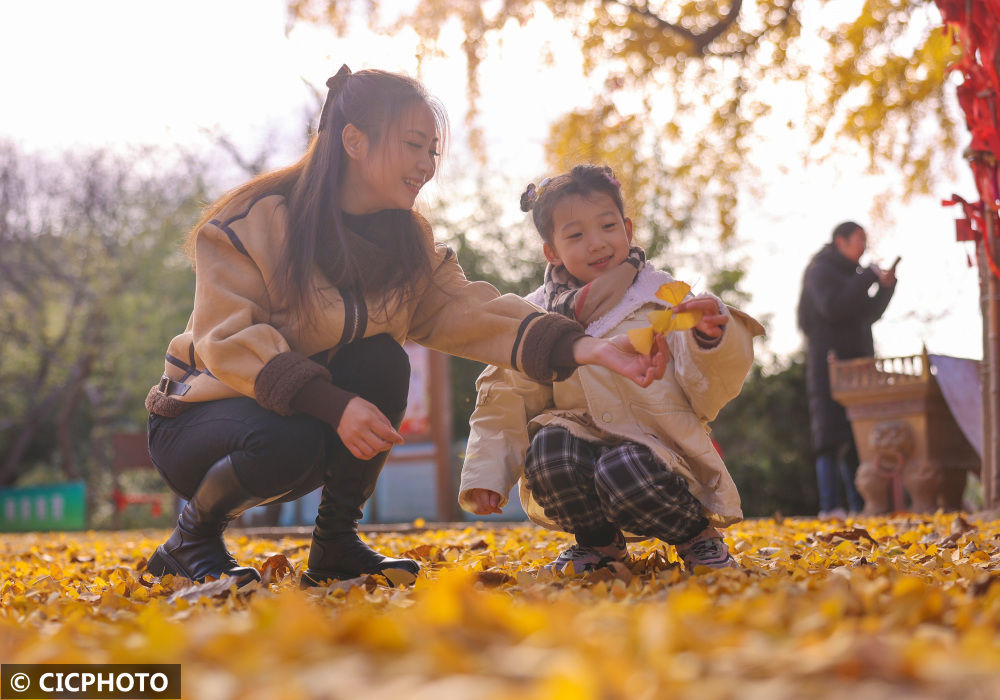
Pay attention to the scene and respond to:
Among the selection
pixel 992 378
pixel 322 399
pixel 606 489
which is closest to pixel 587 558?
pixel 606 489

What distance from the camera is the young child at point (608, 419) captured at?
2.32 meters

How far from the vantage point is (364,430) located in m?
2.07

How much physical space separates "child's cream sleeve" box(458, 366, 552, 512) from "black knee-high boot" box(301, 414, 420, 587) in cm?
26

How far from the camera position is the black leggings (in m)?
2.29

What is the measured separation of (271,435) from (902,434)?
465 centimetres

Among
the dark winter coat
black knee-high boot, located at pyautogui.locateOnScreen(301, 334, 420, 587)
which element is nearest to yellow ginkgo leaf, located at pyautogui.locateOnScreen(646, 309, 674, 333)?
black knee-high boot, located at pyautogui.locateOnScreen(301, 334, 420, 587)

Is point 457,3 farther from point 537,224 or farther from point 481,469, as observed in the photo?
point 481,469

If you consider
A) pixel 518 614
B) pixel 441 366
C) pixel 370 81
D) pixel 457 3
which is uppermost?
pixel 457 3

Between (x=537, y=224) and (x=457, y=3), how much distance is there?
17.2 ft

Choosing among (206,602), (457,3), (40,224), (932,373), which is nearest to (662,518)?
(206,602)

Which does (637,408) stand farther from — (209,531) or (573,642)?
(573,642)

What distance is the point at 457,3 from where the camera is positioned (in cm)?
739

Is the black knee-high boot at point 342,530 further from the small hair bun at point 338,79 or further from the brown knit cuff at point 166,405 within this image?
the small hair bun at point 338,79

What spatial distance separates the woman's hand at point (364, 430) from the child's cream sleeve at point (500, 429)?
0.39 m
